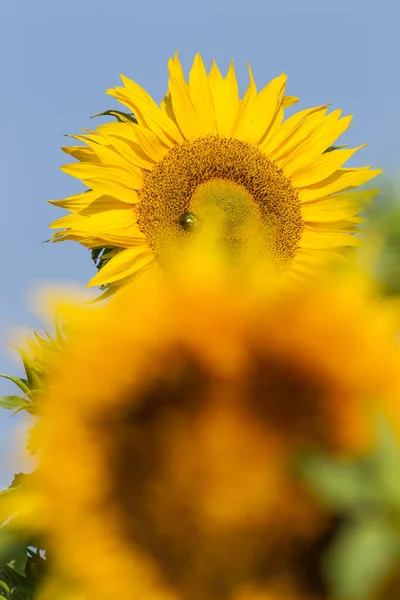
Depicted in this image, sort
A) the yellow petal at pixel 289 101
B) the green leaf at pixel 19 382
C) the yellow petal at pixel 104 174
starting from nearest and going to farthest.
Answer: the green leaf at pixel 19 382
the yellow petal at pixel 104 174
the yellow petal at pixel 289 101

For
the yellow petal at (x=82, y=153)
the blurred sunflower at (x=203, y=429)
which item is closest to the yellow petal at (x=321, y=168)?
the yellow petal at (x=82, y=153)

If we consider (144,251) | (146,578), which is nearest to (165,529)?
(146,578)

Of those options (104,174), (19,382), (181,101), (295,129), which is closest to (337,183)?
(295,129)

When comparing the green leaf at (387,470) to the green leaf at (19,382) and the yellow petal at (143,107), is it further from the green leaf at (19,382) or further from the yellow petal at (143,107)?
the yellow petal at (143,107)

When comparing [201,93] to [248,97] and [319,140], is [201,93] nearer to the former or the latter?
[248,97]

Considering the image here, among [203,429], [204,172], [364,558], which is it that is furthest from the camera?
[204,172]
